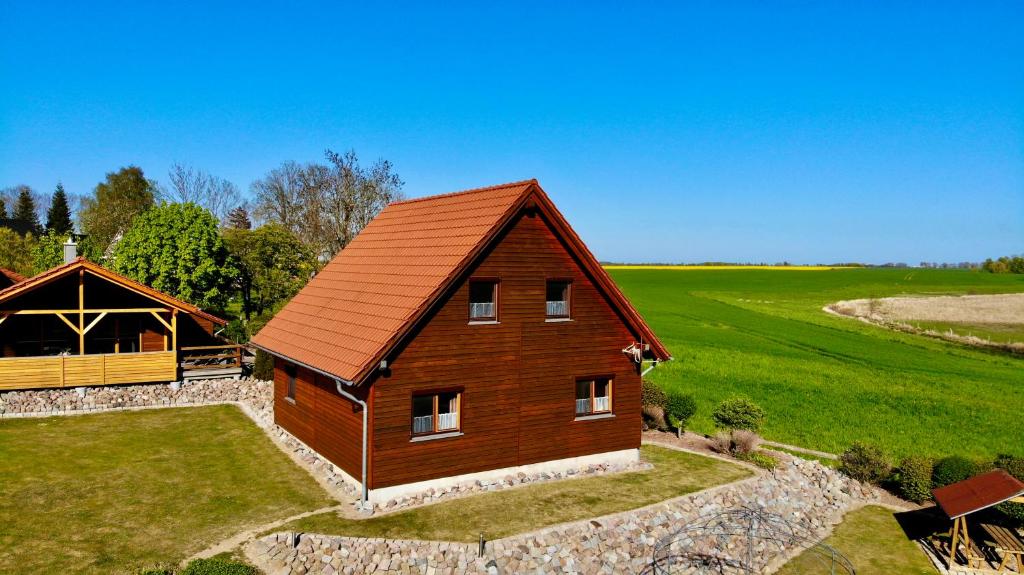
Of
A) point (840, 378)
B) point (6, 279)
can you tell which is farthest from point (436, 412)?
point (6, 279)

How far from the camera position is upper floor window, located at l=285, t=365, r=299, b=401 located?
69.5ft

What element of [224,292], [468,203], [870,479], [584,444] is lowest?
[870,479]

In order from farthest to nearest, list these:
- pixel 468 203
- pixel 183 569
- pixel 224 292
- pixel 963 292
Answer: pixel 963 292
pixel 224 292
pixel 468 203
pixel 183 569

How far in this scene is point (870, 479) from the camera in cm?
2127

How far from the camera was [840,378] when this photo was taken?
123ft

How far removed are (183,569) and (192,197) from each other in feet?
208

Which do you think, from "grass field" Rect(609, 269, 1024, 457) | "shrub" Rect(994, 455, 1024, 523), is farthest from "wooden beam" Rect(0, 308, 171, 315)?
"shrub" Rect(994, 455, 1024, 523)

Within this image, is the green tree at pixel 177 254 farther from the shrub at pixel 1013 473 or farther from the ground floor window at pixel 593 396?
the shrub at pixel 1013 473

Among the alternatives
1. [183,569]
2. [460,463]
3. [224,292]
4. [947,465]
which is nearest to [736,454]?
[947,465]

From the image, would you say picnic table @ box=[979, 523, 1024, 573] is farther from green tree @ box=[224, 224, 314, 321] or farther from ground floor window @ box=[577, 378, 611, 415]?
green tree @ box=[224, 224, 314, 321]

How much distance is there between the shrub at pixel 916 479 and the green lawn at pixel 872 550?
54.1 inches

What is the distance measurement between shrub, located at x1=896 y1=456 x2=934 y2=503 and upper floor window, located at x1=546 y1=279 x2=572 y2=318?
36.6 ft

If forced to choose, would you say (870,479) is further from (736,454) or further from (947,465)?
(736,454)

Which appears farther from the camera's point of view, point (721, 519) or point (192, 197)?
point (192, 197)
